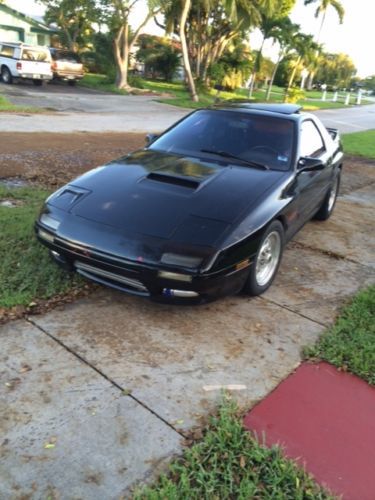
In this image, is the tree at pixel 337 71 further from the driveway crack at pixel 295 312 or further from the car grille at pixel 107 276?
the car grille at pixel 107 276

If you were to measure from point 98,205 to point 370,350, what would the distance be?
2.16 metres

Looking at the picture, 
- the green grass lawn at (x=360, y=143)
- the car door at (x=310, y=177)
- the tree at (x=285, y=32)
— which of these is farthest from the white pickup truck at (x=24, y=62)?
the car door at (x=310, y=177)

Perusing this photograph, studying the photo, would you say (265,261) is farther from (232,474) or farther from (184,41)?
(184,41)

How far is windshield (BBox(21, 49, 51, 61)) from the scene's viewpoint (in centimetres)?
2136

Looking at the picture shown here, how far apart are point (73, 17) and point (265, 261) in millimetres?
32625

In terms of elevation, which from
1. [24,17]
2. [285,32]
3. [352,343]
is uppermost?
[285,32]

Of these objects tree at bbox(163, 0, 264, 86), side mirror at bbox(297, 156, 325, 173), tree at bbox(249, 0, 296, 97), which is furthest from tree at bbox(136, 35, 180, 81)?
side mirror at bbox(297, 156, 325, 173)

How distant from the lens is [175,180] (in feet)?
12.0

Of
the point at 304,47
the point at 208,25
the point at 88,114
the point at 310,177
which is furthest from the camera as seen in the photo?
the point at 304,47

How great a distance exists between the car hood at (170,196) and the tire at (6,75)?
21.2m

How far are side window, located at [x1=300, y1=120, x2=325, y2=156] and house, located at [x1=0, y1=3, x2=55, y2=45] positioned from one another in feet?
115

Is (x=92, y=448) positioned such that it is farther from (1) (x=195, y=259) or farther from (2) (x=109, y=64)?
(2) (x=109, y=64)

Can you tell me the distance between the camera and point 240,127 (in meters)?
4.49

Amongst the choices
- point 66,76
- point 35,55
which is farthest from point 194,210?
point 66,76
